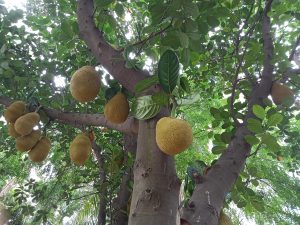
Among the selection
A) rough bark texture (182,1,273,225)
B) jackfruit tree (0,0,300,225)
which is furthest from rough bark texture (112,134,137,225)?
rough bark texture (182,1,273,225)

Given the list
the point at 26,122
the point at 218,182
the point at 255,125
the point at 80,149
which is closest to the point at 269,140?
the point at 255,125

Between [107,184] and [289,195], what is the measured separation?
2687 mm

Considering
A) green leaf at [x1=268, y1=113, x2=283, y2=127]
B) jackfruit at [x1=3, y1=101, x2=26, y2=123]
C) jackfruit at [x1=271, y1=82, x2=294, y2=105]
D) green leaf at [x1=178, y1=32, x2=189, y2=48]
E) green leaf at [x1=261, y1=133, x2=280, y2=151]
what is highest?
jackfruit at [x1=271, y1=82, x2=294, y2=105]

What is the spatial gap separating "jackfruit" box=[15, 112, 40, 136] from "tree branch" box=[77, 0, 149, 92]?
513mm

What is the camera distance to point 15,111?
1730mm

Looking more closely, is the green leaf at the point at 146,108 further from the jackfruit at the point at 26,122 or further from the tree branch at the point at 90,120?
the jackfruit at the point at 26,122

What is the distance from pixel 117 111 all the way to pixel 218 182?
1.52ft

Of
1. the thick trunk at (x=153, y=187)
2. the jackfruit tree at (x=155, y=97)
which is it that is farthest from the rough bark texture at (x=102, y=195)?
the thick trunk at (x=153, y=187)

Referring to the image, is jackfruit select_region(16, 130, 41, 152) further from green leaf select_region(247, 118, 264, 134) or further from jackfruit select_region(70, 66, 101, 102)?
green leaf select_region(247, 118, 264, 134)

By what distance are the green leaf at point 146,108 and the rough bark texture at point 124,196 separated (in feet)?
2.82

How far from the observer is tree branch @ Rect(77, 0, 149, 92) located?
1241mm

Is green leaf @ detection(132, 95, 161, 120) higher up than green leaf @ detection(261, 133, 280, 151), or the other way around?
green leaf @ detection(132, 95, 161, 120)

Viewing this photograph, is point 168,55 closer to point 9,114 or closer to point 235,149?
point 235,149

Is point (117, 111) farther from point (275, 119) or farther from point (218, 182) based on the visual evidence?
point (275, 119)
